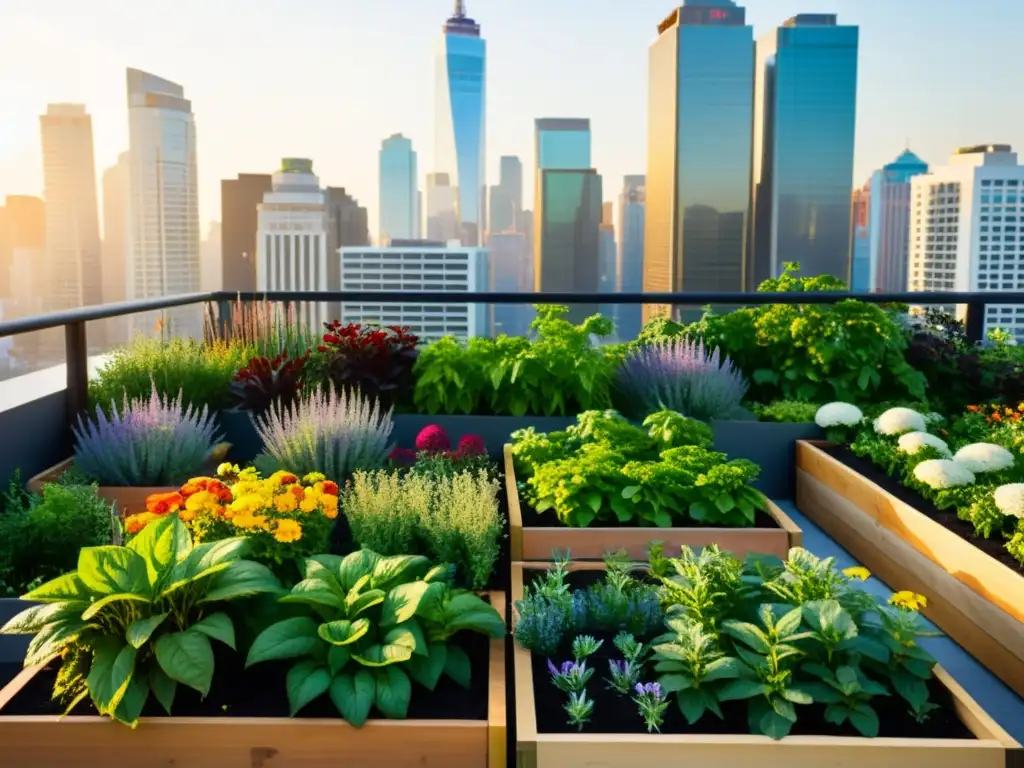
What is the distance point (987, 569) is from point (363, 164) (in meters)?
9.07

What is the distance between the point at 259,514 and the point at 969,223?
1923 centimetres

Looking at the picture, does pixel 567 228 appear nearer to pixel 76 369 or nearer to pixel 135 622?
pixel 76 369

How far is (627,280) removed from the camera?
31516mm

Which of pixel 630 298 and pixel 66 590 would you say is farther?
pixel 630 298

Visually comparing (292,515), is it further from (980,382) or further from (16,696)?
(980,382)

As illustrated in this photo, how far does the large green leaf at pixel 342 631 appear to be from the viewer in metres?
2.08

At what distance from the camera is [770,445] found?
4.68 metres

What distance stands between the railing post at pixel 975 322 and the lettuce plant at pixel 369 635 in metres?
4.80

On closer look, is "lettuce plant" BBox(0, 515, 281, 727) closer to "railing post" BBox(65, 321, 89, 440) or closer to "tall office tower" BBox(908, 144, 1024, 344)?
"railing post" BBox(65, 321, 89, 440)

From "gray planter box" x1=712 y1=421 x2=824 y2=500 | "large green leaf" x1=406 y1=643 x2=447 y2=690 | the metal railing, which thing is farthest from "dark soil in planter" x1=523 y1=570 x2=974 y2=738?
the metal railing

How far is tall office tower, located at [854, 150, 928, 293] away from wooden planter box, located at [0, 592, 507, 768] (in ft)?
78.5

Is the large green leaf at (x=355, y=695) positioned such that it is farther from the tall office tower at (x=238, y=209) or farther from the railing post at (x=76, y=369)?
the tall office tower at (x=238, y=209)

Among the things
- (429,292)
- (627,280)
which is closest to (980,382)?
(429,292)

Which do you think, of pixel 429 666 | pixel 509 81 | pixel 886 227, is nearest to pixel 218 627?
pixel 429 666
